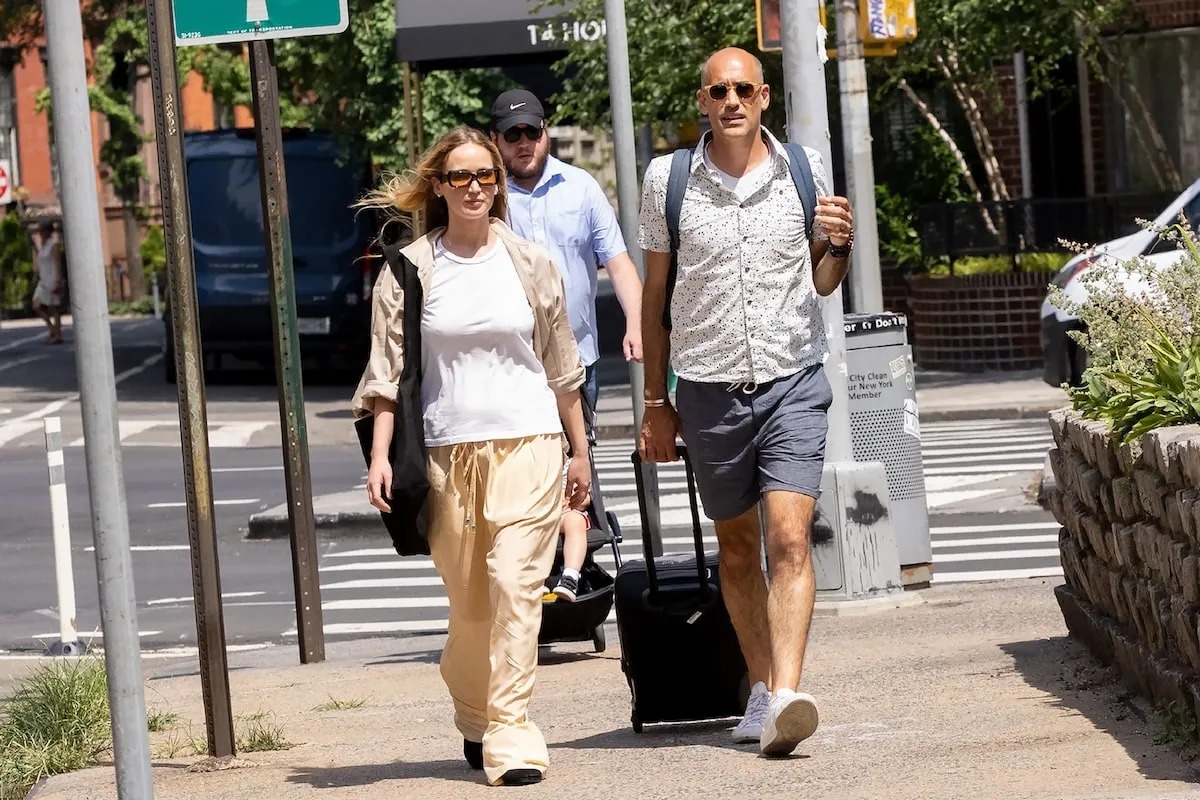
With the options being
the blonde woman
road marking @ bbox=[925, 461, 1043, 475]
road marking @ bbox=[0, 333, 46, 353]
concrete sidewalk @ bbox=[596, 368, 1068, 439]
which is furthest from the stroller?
road marking @ bbox=[0, 333, 46, 353]

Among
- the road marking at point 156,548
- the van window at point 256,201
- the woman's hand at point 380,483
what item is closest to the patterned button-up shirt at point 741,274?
the woman's hand at point 380,483

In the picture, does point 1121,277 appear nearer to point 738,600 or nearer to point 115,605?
point 738,600

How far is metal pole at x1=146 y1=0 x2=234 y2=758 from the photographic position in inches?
244

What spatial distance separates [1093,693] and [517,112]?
2.85 meters

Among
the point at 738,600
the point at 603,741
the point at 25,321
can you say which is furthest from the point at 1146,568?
the point at 25,321

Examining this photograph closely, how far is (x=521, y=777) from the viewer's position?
571cm

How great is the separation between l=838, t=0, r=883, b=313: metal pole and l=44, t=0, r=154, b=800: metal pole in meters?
8.68

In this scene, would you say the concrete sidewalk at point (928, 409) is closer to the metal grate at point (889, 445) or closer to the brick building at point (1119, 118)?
the brick building at point (1119, 118)

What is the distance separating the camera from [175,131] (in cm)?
624

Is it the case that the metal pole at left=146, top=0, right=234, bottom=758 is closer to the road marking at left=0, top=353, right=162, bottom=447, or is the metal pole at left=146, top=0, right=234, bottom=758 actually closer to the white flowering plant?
the white flowering plant

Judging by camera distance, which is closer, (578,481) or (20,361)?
(578,481)

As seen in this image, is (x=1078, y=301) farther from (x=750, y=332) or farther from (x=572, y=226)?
(x=750, y=332)

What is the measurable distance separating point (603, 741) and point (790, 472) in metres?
1.04

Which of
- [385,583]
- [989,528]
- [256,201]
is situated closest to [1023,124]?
[256,201]
